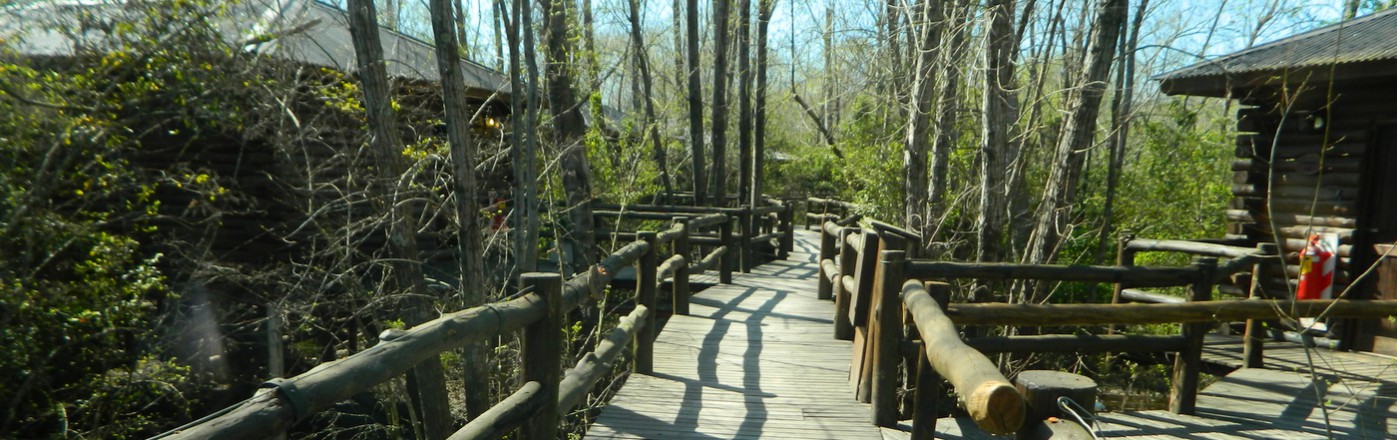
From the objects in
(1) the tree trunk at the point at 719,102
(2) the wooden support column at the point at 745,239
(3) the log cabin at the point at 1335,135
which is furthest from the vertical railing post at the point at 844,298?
(1) the tree trunk at the point at 719,102

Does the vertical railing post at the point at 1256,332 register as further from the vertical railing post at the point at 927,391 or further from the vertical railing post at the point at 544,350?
the vertical railing post at the point at 544,350

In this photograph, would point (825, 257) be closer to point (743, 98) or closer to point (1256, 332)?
point (1256, 332)

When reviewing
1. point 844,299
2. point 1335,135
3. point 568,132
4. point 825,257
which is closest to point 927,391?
point 844,299

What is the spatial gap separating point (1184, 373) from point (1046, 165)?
8311 mm

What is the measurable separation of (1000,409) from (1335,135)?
7.58 m

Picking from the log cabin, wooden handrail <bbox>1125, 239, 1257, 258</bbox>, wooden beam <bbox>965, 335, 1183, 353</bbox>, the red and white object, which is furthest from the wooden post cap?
the red and white object

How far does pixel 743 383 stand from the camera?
5730mm

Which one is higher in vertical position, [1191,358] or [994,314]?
[994,314]

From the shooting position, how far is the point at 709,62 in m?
29.2

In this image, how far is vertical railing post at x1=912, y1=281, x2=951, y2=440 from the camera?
3.89m

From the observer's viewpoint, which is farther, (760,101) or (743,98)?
(760,101)

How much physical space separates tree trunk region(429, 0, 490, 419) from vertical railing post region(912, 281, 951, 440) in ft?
11.8

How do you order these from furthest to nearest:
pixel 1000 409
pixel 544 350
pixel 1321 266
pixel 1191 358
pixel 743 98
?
1. pixel 743 98
2. pixel 1321 266
3. pixel 1191 358
4. pixel 544 350
5. pixel 1000 409

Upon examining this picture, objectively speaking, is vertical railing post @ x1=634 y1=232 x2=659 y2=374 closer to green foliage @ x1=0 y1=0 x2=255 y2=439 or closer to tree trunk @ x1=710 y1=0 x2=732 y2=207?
green foliage @ x1=0 y1=0 x2=255 y2=439
